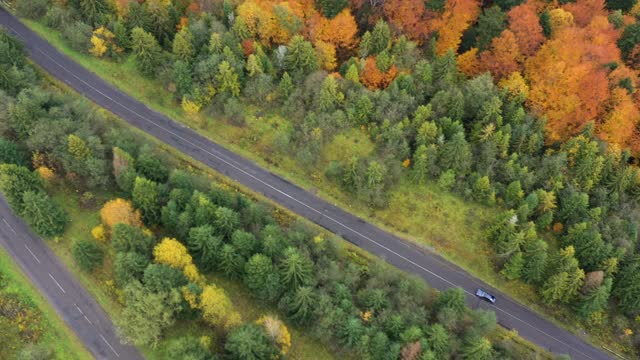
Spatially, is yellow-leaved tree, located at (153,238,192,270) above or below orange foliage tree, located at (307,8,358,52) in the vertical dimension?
below

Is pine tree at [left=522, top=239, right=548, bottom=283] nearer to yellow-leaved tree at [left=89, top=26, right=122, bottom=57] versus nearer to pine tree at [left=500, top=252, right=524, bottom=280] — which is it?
pine tree at [left=500, top=252, right=524, bottom=280]

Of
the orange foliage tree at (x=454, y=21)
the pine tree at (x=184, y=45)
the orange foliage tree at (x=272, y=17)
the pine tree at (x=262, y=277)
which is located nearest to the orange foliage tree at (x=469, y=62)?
the orange foliage tree at (x=454, y=21)

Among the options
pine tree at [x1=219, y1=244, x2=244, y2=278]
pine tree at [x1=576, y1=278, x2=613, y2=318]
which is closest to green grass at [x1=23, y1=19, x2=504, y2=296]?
pine tree at [x1=576, y1=278, x2=613, y2=318]

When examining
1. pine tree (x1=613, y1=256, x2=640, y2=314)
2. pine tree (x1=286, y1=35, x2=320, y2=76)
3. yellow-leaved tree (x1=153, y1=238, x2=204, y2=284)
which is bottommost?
yellow-leaved tree (x1=153, y1=238, x2=204, y2=284)

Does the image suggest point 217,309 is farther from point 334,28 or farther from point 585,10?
point 585,10

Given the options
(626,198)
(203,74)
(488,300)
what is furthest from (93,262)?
(626,198)

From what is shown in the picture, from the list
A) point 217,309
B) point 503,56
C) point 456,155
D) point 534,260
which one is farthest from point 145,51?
point 534,260
